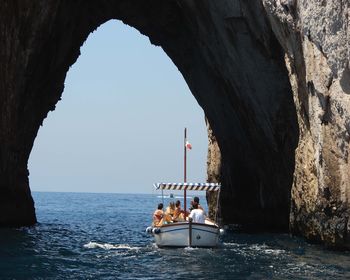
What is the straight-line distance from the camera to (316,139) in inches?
966

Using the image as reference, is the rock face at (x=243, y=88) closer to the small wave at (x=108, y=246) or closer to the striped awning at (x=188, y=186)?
the striped awning at (x=188, y=186)

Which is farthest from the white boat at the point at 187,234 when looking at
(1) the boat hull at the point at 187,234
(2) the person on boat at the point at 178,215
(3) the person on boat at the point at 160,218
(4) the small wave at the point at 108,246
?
(2) the person on boat at the point at 178,215

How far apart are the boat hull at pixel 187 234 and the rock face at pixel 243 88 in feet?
12.7

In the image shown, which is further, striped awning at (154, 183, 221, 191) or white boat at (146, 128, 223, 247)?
striped awning at (154, 183, 221, 191)

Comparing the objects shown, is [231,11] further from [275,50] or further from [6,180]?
[6,180]

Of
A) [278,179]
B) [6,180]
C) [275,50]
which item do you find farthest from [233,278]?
[6,180]

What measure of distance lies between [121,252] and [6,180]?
1320cm

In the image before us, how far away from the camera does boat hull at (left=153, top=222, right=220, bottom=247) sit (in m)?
25.2

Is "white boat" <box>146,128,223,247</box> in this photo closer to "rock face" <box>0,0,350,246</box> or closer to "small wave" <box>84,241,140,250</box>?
"small wave" <box>84,241,140,250</box>

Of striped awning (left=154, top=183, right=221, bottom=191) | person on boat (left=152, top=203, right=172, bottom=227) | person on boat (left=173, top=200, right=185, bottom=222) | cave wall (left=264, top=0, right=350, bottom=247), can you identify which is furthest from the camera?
striped awning (left=154, top=183, right=221, bottom=191)

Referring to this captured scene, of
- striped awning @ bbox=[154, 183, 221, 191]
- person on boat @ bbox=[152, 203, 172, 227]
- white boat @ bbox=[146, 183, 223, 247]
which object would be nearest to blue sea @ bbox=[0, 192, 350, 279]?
white boat @ bbox=[146, 183, 223, 247]

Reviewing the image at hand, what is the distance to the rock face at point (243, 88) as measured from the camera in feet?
76.0

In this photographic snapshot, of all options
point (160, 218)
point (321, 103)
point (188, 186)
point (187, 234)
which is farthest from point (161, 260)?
point (321, 103)

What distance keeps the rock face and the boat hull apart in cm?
387
